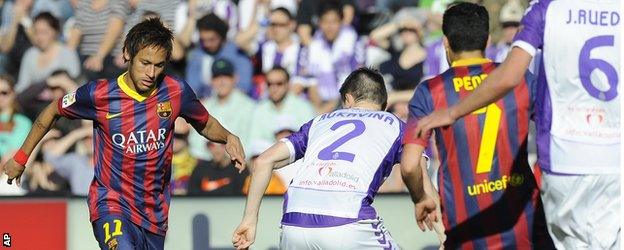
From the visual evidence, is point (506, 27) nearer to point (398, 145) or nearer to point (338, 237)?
point (398, 145)

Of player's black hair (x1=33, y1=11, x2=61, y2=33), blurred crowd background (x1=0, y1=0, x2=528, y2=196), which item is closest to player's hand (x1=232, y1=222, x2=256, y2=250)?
blurred crowd background (x1=0, y1=0, x2=528, y2=196)

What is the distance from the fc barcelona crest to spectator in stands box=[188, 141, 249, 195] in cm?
342

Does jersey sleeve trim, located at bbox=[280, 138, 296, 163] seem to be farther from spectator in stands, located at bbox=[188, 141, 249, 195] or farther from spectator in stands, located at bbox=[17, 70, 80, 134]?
spectator in stands, located at bbox=[17, 70, 80, 134]

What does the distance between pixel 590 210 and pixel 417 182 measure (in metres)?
0.80

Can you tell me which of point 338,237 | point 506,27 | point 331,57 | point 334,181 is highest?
point 506,27

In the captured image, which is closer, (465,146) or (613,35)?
(613,35)

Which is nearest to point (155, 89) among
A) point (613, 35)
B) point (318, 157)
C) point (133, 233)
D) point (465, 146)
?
point (133, 233)

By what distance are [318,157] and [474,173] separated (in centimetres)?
80

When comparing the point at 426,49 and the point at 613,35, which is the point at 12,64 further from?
the point at 613,35

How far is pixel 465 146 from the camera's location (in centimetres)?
625

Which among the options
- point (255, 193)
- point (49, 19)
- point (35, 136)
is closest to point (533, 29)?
point (255, 193)

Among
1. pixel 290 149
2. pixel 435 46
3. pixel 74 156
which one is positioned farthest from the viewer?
pixel 435 46

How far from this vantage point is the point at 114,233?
283 inches

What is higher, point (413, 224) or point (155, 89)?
point (155, 89)
